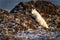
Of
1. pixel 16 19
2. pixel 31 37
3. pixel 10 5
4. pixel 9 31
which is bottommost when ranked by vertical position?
pixel 31 37

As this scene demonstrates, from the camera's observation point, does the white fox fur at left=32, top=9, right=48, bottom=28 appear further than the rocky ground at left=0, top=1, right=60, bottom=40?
Yes

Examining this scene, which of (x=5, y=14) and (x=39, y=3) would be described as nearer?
(x=5, y=14)

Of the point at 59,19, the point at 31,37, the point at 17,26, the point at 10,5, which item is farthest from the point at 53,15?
the point at 31,37

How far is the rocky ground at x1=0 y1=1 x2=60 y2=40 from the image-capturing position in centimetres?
261

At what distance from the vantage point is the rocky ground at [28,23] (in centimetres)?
261

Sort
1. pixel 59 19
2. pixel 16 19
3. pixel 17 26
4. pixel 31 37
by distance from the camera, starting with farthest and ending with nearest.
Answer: pixel 59 19, pixel 16 19, pixel 17 26, pixel 31 37

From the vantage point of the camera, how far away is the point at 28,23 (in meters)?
3.50

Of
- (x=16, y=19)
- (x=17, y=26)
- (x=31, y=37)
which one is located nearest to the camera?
(x=31, y=37)

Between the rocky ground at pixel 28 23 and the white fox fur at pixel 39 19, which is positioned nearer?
the rocky ground at pixel 28 23

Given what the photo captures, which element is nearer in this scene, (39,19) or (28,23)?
(28,23)

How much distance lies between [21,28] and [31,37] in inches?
25.1

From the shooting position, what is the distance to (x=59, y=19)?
4027mm

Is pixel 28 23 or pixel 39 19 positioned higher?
pixel 39 19

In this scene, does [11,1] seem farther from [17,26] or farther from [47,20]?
[17,26]
